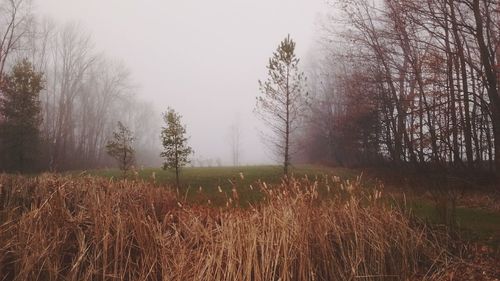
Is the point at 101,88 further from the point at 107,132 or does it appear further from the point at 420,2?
the point at 420,2

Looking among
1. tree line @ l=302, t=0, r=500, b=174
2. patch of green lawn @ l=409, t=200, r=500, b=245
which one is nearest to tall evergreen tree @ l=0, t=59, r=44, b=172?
tree line @ l=302, t=0, r=500, b=174

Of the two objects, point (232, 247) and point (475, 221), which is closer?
point (232, 247)

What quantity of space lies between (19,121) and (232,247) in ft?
77.4

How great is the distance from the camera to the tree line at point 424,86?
12.2 m

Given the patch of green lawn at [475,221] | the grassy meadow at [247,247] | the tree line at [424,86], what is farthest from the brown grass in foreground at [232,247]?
the tree line at [424,86]

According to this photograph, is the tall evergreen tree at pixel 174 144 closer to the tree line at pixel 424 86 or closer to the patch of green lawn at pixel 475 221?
the tree line at pixel 424 86

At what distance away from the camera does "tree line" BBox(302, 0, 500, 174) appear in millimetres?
12242

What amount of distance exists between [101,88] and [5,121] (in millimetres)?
22312

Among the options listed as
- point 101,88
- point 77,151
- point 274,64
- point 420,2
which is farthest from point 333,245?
point 101,88

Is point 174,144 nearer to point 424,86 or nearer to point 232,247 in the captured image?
point 424,86

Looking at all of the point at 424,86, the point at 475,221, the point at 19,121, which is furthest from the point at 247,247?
the point at 19,121

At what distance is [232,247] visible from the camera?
375 cm

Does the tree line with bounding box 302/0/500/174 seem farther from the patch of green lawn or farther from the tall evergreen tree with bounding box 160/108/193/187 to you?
the tall evergreen tree with bounding box 160/108/193/187

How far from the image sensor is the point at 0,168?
22.9 m
